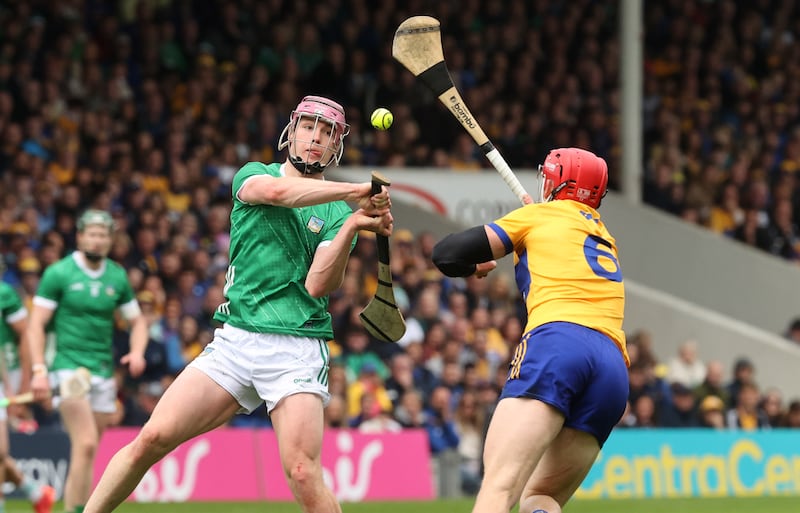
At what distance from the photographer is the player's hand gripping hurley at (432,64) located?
764cm

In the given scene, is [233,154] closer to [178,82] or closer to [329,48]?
[178,82]

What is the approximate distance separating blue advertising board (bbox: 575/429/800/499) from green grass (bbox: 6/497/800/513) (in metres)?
1.08

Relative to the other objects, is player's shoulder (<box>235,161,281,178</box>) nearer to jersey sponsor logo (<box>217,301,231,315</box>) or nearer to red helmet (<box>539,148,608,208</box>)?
jersey sponsor logo (<box>217,301,231,315</box>)

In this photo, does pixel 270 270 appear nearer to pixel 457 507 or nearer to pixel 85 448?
pixel 85 448

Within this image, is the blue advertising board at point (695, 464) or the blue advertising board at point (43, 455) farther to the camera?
the blue advertising board at point (695, 464)

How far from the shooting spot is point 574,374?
6.09 m

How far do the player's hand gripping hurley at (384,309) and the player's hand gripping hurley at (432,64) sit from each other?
3.66ft

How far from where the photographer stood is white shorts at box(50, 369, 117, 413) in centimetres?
1011

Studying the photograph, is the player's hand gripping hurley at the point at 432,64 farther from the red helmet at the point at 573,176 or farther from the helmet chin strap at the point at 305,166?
the helmet chin strap at the point at 305,166

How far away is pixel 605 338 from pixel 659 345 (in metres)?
13.2

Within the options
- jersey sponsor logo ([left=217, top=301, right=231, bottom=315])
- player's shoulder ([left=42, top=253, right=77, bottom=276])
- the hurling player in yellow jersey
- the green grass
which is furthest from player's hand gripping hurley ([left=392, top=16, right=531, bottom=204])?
the green grass

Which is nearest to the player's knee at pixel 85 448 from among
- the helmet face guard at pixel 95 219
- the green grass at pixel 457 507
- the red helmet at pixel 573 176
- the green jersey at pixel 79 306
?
the green jersey at pixel 79 306

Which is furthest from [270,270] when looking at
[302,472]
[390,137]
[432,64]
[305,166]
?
[390,137]

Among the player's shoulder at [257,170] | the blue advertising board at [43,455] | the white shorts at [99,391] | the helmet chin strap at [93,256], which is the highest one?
the player's shoulder at [257,170]
